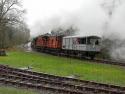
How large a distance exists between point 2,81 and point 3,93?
8.74 ft

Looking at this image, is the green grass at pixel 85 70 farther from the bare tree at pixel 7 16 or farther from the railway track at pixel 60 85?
the bare tree at pixel 7 16

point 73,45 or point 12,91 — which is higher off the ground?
point 73,45

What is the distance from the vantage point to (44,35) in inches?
1786

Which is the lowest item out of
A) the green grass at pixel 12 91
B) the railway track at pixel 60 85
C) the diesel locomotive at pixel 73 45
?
the green grass at pixel 12 91

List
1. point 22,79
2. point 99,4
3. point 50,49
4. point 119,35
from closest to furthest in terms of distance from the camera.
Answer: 1. point 22,79
2. point 119,35
3. point 99,4
4. point 50,49

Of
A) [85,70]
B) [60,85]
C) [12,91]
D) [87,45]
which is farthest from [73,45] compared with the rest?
[12,91]

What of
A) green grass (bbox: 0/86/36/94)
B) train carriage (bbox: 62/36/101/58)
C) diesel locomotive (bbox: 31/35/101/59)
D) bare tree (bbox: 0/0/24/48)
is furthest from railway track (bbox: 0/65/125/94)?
bare tree (bbox: 0/0/24/48)

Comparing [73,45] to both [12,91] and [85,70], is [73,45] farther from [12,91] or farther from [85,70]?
[12,91]

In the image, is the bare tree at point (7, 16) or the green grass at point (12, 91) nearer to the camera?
the green grass at point (12, 91)

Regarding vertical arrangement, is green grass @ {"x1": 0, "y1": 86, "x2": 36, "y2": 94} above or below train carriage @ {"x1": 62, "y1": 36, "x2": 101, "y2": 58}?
below

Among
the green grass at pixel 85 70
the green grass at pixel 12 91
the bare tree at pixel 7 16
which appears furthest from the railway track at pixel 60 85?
the bare tree at pixel 7 16

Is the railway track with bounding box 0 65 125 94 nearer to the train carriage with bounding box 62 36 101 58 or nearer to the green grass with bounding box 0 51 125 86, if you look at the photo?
the green grass with bounding box 0 51 125 86

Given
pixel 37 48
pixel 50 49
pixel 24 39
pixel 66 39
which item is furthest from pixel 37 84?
pixel 24 39

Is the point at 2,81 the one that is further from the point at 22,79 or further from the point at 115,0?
the point at 115,0
